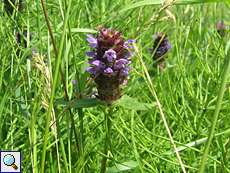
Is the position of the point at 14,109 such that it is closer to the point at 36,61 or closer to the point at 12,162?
the point at 12,162

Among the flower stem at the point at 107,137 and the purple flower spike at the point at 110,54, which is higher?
the purple flower spike at the point at 110,54

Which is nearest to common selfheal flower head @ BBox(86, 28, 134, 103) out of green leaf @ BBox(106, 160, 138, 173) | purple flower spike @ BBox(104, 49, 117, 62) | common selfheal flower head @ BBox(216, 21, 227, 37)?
purple flower spike @ BBox(104, 49, 117, 62)

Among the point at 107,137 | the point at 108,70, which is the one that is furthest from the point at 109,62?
the point at 107,137

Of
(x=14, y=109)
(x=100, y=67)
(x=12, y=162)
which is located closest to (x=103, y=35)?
(x=100, y=67)

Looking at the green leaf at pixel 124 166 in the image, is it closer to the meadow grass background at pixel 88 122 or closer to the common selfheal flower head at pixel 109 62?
the meadow grass background at pixel 88 122

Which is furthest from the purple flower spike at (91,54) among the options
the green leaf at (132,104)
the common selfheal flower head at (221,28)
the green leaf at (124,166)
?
the common selfheal flower head at (221,28)

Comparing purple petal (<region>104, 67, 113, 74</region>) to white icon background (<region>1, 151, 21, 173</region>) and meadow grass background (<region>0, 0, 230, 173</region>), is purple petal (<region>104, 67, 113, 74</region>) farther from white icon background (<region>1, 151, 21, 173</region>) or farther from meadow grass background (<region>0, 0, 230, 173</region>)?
white icon background (<region>1, 151, 21, 173</region>)
